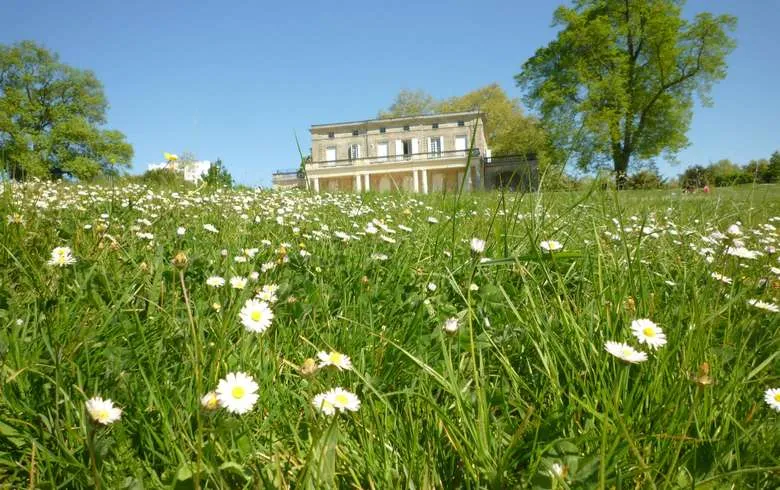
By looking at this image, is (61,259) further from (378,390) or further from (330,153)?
(330,153)

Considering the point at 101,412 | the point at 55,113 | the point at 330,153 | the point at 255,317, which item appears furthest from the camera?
the point at 330,153

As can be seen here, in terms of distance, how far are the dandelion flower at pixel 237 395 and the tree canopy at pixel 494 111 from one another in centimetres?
3797

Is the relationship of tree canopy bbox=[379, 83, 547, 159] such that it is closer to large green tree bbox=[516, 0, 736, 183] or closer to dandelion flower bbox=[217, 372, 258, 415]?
large green tree bbox=[516, 0, 736, 183]

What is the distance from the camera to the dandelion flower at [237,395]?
0.71 m

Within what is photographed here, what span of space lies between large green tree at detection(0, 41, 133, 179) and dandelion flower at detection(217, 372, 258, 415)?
40.8 metres

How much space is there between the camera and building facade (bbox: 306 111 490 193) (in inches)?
1503

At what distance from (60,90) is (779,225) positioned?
158ft

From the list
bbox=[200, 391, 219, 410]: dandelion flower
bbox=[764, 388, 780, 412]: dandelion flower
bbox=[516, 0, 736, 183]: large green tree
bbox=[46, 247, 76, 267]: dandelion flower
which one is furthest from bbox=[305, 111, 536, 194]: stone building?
bbox=[200, 391, 219, 410]: dandelion flower

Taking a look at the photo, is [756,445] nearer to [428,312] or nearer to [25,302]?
[428,312]

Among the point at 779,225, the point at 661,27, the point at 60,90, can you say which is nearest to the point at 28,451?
the point at 779,225

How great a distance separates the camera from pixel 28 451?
0.83 m

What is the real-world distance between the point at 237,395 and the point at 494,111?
4748cm

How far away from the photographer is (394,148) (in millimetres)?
43125

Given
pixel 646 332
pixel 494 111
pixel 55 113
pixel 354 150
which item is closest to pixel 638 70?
pixel 494 111
